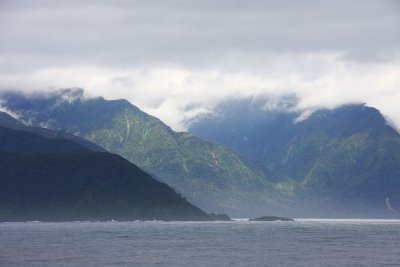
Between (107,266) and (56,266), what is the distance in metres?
13.0

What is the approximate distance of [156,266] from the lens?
654 feet

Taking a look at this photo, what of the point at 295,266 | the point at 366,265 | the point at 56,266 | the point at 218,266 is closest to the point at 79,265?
the point at 56,266

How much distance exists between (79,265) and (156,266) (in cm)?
1988

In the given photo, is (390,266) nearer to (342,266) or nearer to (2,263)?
(342,266)

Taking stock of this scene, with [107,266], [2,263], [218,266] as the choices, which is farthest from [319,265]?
[2,263]

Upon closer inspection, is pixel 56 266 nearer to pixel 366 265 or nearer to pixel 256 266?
pixel 256 266

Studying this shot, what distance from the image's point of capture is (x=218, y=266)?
199 meters

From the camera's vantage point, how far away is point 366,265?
199 m

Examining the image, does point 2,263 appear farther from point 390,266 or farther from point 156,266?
point 390,266

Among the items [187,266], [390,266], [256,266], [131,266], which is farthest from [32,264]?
[390,266]

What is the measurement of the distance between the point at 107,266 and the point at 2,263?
27504 mm

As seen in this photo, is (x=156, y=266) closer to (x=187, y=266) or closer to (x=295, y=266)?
(x=187, y=266)

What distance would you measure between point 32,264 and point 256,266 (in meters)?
58.2

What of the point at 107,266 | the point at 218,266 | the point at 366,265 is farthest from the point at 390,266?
the point at 107,266
